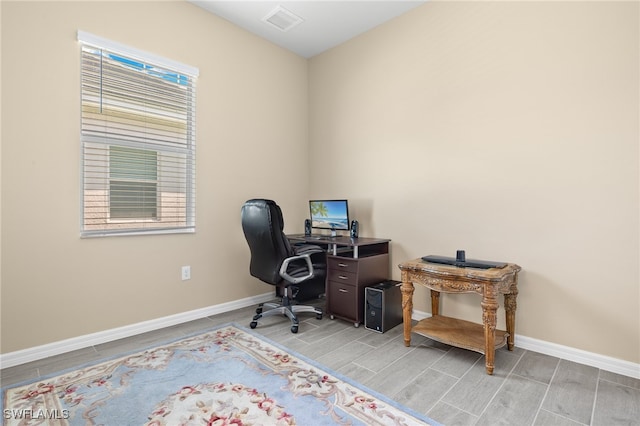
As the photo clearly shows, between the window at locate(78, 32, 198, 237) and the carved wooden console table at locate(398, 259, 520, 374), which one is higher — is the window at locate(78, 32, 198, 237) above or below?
above

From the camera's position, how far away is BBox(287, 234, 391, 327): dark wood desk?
288 centimetres

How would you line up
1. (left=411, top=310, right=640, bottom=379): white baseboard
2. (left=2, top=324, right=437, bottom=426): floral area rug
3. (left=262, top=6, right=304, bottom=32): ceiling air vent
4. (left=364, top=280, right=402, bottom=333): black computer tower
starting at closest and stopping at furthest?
(left=2, top=324, right=437, bottom=426): floral area rug, (left=411, top=310, right=640, bottom=379): white baseboard, (left=364, top=280, right=402, bottom=333): black computer tower, (left=262, top=6, right=304, bottom=32): ceiling air vent

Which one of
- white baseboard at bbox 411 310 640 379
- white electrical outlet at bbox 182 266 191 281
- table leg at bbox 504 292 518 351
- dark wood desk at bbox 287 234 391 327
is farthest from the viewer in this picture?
white electrical outlet at bbox 182 266 191 281

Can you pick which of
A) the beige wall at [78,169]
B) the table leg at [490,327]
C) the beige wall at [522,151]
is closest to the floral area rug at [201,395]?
the beige wall at [78,169]

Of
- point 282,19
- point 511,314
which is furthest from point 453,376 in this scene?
point 282,19

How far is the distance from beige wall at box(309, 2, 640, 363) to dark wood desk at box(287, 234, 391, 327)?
0.27 m

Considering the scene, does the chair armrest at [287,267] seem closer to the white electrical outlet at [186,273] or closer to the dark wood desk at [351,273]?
the dark wood desk at [351,273]

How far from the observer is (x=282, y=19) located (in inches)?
129

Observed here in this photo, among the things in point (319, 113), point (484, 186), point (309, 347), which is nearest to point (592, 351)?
point (484, 186)

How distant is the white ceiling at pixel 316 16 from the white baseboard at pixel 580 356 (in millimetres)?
3147

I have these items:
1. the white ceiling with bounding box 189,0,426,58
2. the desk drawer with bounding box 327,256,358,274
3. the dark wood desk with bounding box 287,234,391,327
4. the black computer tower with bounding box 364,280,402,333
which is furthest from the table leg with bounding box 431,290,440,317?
the white ceiling with bounding box 189,0,426,58

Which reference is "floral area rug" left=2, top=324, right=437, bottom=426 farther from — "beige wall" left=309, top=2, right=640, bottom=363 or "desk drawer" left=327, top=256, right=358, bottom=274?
"beige wall" left=309, top=2, right=640, bottom=363

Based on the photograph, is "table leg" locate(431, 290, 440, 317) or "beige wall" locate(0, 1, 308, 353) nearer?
"beige wall" locate(0, 1, 308, 353)

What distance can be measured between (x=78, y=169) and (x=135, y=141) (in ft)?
1.62
